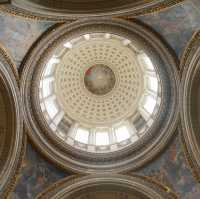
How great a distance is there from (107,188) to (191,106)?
4.42 meters

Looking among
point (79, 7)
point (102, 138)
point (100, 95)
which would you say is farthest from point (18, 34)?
point (100, 95)

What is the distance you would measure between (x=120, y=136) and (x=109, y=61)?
4.18 metres

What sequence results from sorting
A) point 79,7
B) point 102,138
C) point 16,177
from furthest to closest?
1. point 102,138
2. point 16,177
3. point 79,7

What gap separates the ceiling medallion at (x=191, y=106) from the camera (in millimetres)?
11328

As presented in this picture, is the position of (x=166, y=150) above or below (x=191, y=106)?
below

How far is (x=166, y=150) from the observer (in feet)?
43.0

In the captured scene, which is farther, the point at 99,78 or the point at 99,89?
the point at 99,89

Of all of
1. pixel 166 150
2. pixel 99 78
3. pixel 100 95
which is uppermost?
pixel 99 78

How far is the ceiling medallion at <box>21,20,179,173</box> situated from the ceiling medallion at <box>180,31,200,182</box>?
52 centimetres

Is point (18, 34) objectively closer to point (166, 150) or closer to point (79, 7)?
point (79, 7)

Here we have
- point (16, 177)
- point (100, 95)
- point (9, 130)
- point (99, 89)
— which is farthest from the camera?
point (100, 95)

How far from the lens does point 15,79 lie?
11836 mm

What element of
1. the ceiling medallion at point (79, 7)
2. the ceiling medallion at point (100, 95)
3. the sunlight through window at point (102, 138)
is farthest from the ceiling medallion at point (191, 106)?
the sunlight through window at point (102, 138)

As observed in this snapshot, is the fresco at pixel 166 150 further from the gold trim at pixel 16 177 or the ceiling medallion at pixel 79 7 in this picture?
the ceiling medallion at pixel 79 7
